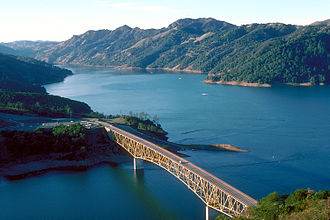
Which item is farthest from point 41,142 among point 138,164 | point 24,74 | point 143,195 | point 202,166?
point 24,74

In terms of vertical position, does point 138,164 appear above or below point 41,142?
below

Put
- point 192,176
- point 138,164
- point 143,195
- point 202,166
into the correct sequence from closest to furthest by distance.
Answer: point 192,176 → point 143,195 → point 138,164 → point 202,166

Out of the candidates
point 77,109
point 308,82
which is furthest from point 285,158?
point 308,82

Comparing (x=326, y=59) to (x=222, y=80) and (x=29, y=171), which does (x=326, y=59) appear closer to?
(x=222, y=80)

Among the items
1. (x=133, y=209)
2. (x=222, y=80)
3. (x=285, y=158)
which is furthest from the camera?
(x=222, y=80)

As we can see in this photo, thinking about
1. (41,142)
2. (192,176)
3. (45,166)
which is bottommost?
(45,166)

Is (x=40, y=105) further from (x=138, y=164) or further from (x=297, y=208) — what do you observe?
(x=297, y=208)

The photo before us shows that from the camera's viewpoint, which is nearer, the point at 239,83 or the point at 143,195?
the point at 143,195
